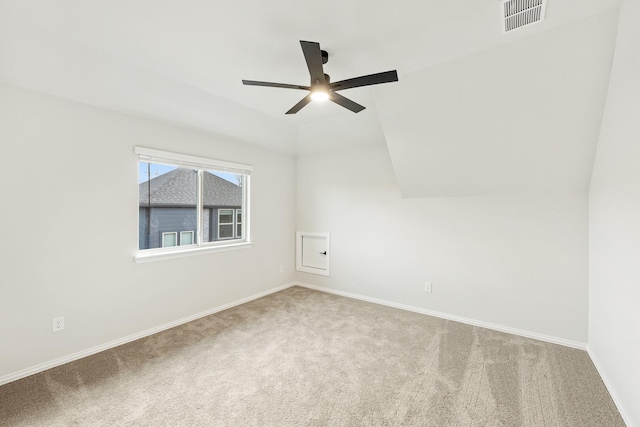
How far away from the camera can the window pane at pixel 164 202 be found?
2.99 metres

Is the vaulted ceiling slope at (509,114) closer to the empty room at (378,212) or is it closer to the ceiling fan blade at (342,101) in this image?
the empty room at (378,212)

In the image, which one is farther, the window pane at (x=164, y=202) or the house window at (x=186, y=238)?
the house window at (x=186, y=238)

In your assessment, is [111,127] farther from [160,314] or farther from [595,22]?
Result: [595,22]

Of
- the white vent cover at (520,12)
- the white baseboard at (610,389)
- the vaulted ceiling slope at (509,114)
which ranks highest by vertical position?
the white vent cover at (520,12)

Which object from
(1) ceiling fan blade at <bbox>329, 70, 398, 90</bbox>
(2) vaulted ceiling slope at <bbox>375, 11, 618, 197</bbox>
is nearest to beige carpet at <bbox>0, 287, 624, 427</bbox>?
(2) vaulted ceiling slope at <bbox>375, 11, 618, 197</bbox>

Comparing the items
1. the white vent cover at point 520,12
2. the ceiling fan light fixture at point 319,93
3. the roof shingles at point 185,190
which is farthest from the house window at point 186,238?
the white vent cover at point 520,12

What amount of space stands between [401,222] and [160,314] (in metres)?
3.06

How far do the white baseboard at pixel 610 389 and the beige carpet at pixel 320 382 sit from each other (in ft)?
0.11

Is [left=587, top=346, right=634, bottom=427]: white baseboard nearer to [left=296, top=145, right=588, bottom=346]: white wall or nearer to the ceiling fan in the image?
[left=296, top=145, right=588, bottom=346]: white wall

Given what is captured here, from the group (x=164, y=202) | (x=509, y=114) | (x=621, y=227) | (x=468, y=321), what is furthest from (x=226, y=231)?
(x=621, y=227)

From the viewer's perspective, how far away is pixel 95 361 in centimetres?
238

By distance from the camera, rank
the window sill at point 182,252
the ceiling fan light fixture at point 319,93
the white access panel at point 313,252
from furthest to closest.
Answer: the white access panel at point 313,252 < the window sill at point 182,252 < the ceiling fan light fixture at point 319,93

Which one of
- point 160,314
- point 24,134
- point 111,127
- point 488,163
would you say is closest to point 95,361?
point 160,314

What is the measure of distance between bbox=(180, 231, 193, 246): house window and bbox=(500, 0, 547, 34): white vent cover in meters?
3.54
